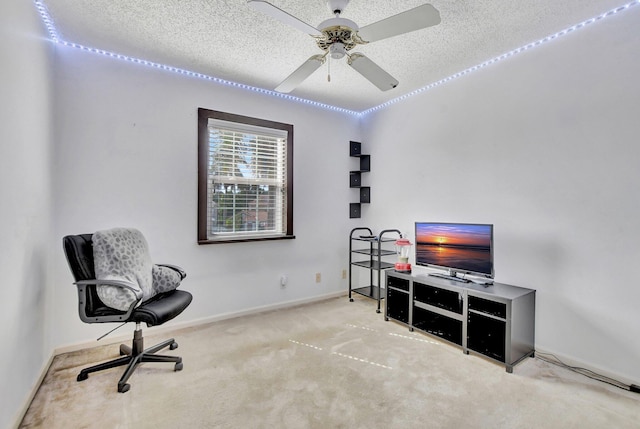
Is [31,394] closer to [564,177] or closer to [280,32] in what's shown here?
[280,32]

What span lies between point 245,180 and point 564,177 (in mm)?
2975

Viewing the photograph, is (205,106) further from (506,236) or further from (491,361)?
(491,361)

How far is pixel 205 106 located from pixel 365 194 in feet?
7.58

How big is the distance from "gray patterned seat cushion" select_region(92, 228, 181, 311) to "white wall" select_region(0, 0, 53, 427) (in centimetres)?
37

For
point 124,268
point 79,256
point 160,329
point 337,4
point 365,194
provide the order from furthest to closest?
point 365,194 → point 160,329 → point 124,268 → point 79,256 → point 337,4

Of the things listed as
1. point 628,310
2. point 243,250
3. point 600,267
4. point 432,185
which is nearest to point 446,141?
point 432,185

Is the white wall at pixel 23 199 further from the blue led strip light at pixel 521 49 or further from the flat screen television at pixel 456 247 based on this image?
the blue led strip light at pixel 521 49

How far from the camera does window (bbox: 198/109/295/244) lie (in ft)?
10.4

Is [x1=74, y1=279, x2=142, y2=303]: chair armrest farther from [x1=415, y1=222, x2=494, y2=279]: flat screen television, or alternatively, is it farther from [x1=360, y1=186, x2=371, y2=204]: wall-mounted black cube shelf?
[x1=360, y1=186, x2=371, y2=204]: wall-mounted black cube shelf

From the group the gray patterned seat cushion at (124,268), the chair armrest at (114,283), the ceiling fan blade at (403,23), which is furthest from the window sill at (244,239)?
the ceiling fan blade at (403,23)

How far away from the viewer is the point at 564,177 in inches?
92.9

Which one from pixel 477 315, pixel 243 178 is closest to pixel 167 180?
pixel 243 178

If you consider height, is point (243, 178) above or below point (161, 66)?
below

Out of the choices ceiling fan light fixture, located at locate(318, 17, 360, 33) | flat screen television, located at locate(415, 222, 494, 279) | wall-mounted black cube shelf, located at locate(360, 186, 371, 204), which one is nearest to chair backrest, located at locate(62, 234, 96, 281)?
ceiling fan light fixture, located at locate(318, 17, 360, 33)
